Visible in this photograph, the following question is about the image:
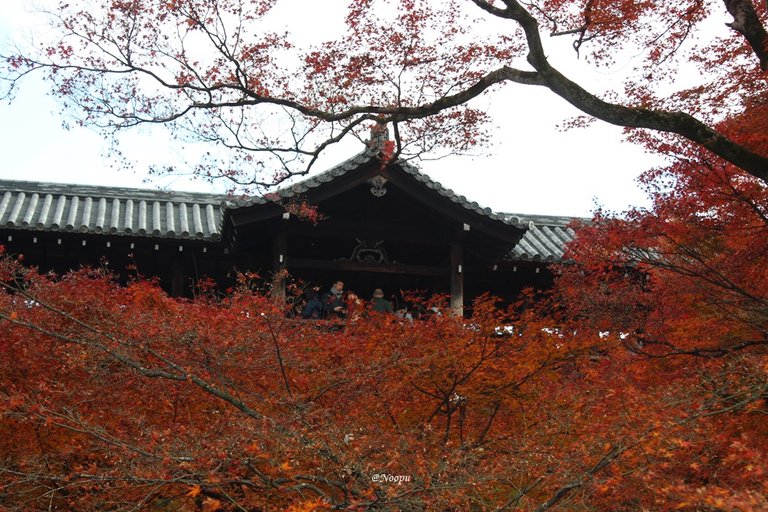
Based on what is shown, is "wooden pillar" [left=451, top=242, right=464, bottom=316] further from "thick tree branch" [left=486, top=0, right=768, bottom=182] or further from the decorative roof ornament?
"thick tree branch" [left=486, top=0, right=768, bottom=182]

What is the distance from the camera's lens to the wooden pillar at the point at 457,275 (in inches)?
533

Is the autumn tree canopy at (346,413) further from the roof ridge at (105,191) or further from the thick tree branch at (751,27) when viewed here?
the roof ridge at (105,191)

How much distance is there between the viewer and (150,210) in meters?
15.0

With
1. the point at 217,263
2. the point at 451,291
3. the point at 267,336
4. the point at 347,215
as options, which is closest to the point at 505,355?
the point at 267,336

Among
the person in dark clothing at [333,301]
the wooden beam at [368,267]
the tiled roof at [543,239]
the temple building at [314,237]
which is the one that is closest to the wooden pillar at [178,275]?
the temple building at [314,237]

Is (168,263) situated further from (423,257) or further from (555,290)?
(555,290)

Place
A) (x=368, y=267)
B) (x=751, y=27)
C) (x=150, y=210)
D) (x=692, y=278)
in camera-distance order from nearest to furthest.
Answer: (x=751, y=27), (x=692, y=278), (x=368, y=267), (x=150, y=210)

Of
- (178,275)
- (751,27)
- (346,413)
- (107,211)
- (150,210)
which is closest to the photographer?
(346,413)

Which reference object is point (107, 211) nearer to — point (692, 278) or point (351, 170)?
point (351, 170)

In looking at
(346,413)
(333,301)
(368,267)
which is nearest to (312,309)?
(333,301)

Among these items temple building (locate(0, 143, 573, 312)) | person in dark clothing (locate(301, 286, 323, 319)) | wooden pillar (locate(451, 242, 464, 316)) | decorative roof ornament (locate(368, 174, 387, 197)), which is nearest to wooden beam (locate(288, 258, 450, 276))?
temple building (locate(0, 143, 573, 312))

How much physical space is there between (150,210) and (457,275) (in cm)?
507

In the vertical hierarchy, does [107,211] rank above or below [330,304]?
above

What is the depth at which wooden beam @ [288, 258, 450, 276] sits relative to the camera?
43.5 ft
